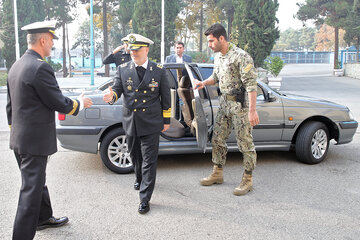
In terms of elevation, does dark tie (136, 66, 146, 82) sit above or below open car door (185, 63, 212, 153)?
above

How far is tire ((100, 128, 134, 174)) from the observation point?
4855 millimetres

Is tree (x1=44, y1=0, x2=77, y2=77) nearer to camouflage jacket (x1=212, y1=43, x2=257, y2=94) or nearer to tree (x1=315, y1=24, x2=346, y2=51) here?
camouflage jacket (x1=212, y1=43, x2=257, y2=94)

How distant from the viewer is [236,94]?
4191 mm

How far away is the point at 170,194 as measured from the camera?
14.0ft

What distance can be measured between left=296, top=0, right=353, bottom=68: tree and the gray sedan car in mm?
24659

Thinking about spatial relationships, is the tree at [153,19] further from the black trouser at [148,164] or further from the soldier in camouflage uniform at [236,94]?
the black trouser at [148,164]

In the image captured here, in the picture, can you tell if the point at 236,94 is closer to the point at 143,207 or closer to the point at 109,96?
the point at 109,96

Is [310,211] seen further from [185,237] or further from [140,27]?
[140,27]

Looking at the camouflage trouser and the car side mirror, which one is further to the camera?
the car side mirror

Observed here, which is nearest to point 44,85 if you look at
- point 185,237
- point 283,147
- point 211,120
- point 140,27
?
point 185,237

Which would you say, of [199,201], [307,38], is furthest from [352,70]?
[307,38]

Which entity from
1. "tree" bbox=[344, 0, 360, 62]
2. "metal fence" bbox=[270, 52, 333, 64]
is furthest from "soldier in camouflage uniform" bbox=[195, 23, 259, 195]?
"metal fence" bbox=[270, 52, 333, 64]

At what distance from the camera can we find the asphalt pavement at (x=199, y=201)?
333cm

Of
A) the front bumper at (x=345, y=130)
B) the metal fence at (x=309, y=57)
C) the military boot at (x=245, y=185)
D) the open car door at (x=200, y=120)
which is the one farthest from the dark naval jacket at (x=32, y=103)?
the metal fence at (x=309, y=57)
